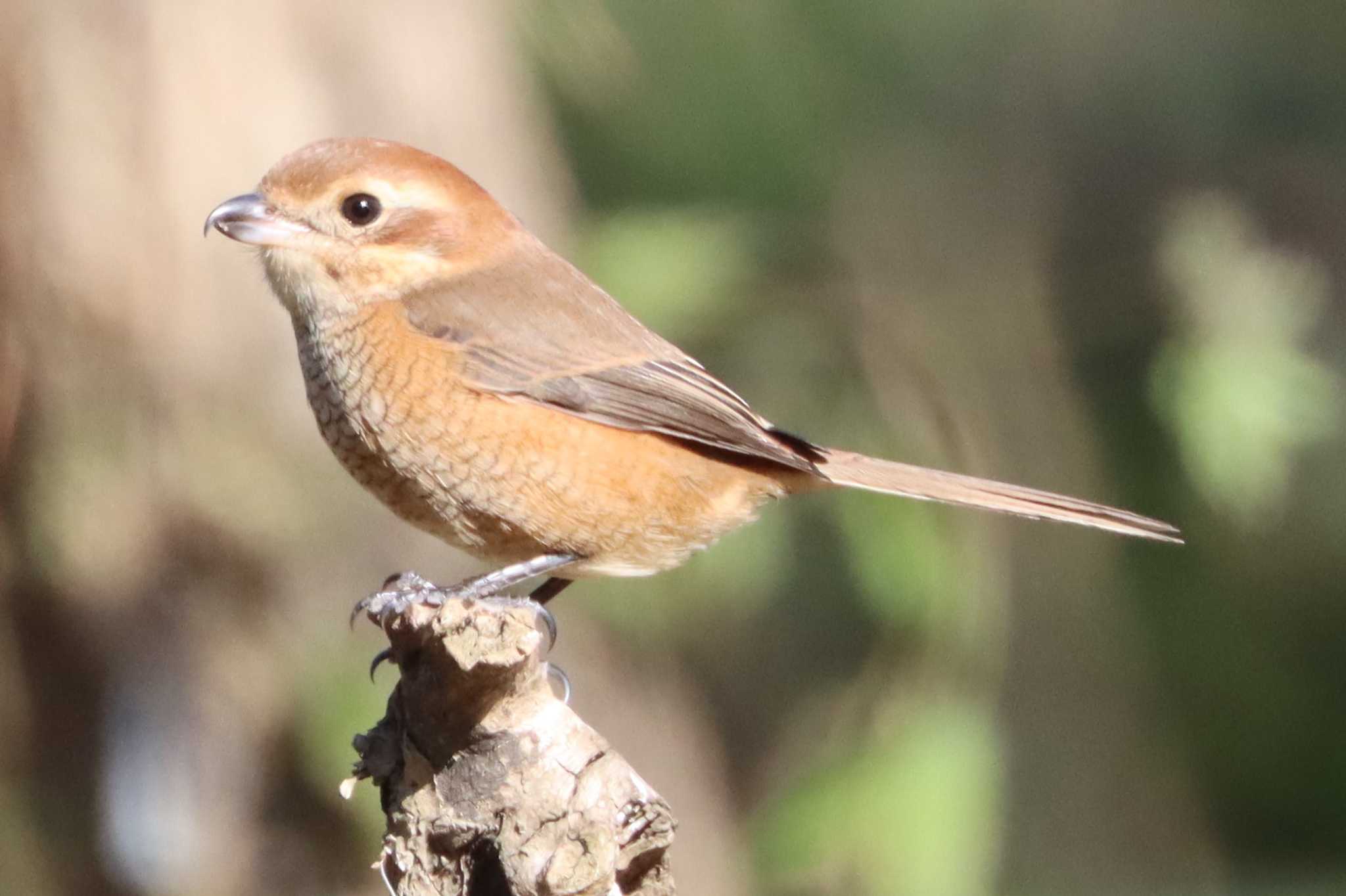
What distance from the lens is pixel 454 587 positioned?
3400 millimetres

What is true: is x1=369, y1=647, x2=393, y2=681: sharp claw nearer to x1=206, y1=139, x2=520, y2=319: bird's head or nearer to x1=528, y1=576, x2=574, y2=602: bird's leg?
x1=528, y1=576, x2=574, y2=602: bird's leg

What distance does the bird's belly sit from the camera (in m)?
3.27

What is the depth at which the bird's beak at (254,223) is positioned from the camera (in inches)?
135

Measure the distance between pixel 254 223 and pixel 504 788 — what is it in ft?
4.88

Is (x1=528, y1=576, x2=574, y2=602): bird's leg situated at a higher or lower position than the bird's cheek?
lower

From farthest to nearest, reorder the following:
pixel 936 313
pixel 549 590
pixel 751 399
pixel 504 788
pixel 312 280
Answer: pixel 936 313 → pixel 751 399 → pixel 549 590 → pixel 312 280 → pixel 504 788

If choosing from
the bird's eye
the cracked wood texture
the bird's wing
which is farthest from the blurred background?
the cracked wood texture

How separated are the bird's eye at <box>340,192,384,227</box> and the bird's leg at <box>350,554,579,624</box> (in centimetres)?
80

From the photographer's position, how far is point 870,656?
4102 millimetres

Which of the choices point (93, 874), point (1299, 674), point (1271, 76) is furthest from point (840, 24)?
point (93, 874)

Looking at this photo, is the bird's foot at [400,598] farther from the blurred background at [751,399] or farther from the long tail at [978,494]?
the long tail at [978,494]

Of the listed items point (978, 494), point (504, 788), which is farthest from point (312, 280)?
point (978, 494)

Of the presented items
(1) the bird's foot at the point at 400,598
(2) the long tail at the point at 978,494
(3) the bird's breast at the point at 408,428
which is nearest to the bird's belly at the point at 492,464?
(3) the bird's breast at the point at 408,428

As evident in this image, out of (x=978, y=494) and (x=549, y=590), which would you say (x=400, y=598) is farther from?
(x=978, y=494)
